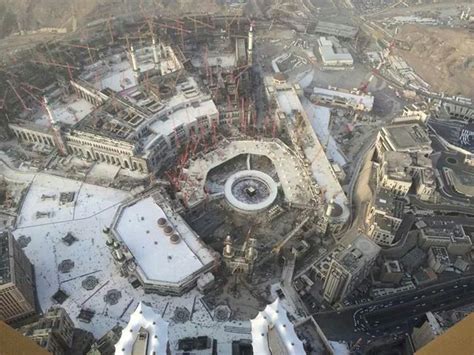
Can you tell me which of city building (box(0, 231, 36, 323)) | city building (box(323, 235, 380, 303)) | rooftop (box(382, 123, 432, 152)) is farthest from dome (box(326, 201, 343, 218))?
city building (box(0, 231, 36, 323))

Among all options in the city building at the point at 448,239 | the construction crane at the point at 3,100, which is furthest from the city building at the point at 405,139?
the construction crane at the point at 3,100

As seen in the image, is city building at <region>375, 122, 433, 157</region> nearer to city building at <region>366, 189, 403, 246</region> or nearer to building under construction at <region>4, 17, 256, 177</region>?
city building at <region>366, 189, 403, 246</region>

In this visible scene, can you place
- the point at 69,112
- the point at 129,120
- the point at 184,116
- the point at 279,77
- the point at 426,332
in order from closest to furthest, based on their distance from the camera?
the point at 426,332 < the point at 129,120 < the point at 184,116 < the point at 69,112 < the point at 279,77

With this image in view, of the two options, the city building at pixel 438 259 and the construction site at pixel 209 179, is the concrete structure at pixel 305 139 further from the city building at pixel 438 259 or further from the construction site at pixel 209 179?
the city building at pixel 438 259

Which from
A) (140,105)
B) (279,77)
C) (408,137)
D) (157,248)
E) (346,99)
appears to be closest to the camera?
(157,248)

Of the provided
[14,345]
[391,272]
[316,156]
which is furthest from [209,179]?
[14,345]

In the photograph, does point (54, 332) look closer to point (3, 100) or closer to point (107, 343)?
point (107, 343)

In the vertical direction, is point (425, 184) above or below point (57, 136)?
below

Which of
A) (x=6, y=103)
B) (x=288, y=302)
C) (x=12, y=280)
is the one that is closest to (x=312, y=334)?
(x=288, y=302)
